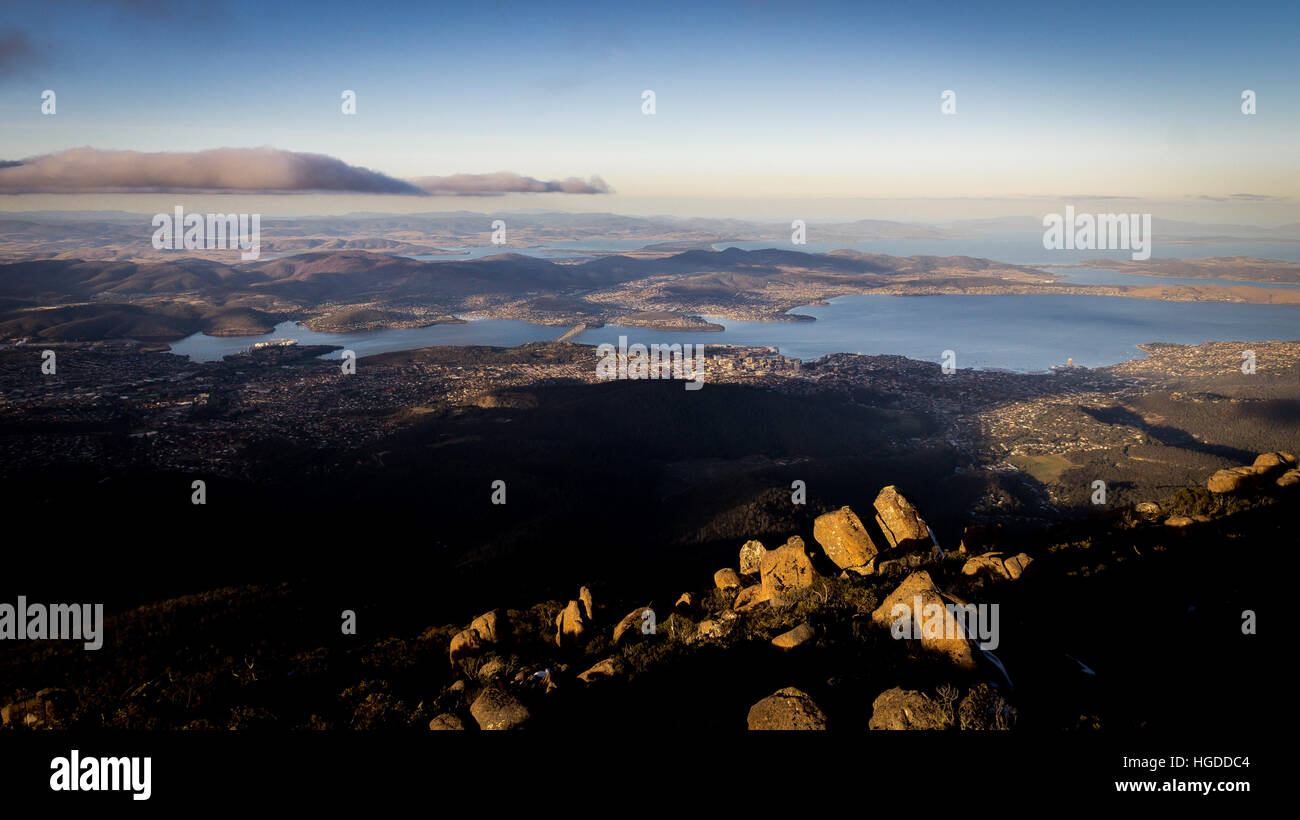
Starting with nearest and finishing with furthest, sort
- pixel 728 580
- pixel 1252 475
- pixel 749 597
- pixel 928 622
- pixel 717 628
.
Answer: pixel 928 622
pixel 717 628
pixel 749 597
pixel 728 580
pixel 1252 475

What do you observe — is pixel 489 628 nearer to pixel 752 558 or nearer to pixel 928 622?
pixel 752 558

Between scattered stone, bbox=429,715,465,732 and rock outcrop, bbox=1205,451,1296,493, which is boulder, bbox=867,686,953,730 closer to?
scattered stone, bbox=429,715,465,732

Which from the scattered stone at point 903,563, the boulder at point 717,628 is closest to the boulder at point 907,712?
the boulder at point 717,628

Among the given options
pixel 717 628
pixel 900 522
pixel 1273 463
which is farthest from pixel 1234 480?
pixel 717 628

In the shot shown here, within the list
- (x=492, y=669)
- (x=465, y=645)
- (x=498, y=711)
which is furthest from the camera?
(x=465, y=645)
